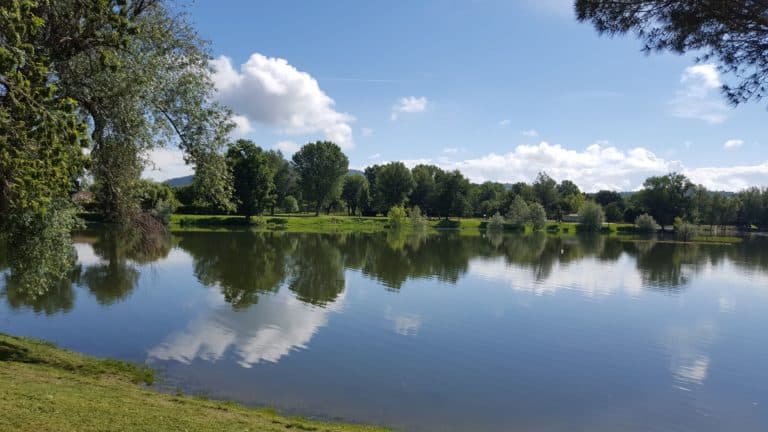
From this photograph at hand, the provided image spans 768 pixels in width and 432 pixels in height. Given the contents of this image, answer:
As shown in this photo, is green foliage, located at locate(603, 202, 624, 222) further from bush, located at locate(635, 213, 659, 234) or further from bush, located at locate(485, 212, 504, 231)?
Result: bush, located at locate(485, 212, 504, 231)

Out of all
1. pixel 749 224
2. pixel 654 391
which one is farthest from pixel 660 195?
pixel 654 391

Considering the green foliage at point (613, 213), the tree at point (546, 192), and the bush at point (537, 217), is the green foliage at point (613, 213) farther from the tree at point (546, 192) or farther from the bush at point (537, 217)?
the bush at point (537, 217)

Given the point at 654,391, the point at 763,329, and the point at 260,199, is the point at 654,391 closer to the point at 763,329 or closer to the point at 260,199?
the point at 763,329

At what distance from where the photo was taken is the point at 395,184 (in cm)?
10775

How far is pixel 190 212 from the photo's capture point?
82062 mm

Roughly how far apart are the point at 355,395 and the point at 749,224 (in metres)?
162

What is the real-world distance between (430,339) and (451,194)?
3754 inches

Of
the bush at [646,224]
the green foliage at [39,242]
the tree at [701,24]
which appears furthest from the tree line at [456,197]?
the tree at [701,24]

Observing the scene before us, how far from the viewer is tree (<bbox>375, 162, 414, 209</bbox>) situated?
108 metres

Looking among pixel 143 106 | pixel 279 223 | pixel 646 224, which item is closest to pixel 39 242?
pixel 143 106

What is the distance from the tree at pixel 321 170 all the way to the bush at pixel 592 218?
176 feet

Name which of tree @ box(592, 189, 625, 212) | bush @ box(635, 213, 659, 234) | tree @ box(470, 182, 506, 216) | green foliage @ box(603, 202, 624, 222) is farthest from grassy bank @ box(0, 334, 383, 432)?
tree @ box(592, 189, 625, 212)

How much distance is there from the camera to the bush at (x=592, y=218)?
108500mm

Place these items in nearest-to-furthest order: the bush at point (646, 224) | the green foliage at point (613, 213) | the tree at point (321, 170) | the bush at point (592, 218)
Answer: the tree at point (321, 170), the bush at point (646, 224), the bush at point (592, 218), the green foliage at point (613, 213)
